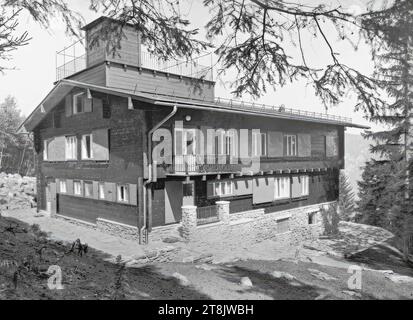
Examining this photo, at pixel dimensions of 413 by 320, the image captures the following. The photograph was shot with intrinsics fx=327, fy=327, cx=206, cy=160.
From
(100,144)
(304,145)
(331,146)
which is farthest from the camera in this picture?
(331,146)

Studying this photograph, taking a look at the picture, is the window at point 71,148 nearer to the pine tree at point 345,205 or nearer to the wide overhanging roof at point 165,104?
the wide overhanging roof at point 165,104

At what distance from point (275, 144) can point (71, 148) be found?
1346cm

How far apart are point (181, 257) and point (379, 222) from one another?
24.6 metres

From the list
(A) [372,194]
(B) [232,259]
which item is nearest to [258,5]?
(B) [232,259]

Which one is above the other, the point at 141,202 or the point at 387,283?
the point at 141,202

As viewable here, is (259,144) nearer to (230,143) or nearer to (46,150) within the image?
(230,143)

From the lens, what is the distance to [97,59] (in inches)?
789

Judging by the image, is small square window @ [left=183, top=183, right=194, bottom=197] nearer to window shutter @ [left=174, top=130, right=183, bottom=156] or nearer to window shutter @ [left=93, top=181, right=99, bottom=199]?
window shutter @ [left=174, top=130, right=183, bottom=156]

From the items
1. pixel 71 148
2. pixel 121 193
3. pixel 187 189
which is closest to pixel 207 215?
pixel 187 189

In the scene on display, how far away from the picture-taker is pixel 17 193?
29766mm

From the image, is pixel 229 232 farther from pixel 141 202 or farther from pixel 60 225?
pixel 60 225

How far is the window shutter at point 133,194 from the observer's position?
16.5 m

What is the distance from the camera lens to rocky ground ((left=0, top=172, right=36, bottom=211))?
27.9 metres

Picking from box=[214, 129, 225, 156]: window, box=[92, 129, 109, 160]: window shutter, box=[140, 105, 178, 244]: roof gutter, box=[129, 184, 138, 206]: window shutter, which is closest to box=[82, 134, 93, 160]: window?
box=[92, 129, 109, 160]: window shutter
